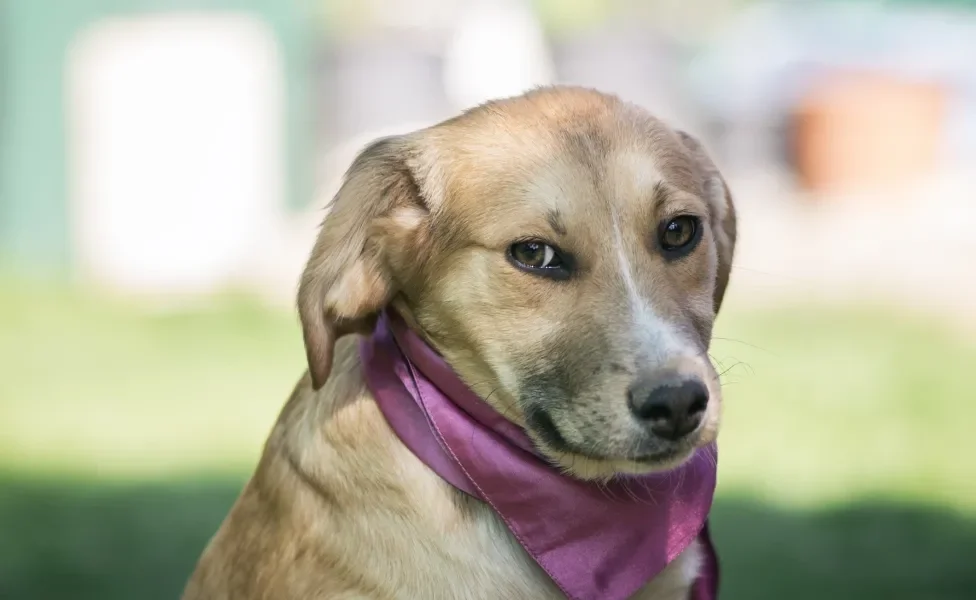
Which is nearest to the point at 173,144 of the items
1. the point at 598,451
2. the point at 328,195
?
the point at 328,195

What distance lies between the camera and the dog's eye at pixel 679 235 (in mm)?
3250

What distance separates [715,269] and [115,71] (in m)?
12.5

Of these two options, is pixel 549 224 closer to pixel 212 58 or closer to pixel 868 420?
pixel 868 420

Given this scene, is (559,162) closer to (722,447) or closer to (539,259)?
(539,259)

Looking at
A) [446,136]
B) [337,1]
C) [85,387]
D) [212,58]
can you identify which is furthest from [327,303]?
[337,1]

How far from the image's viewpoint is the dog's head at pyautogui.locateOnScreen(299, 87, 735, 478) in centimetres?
299

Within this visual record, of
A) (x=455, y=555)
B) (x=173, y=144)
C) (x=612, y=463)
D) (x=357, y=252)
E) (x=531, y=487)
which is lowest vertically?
(x=173, y=144)

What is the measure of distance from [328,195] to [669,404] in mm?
12057

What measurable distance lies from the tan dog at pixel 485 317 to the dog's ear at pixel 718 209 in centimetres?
17

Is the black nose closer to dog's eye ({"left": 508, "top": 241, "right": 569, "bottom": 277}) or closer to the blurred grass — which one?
dog's eye ({"left": 508, "top": 241, "right": 569, "bottom": 277})

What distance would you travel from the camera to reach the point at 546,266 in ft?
10.3

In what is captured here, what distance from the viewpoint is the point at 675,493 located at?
11.3 feet

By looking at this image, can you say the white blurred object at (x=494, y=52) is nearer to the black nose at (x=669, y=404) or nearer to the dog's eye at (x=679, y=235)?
the dog's eye at (x=679, y=235)

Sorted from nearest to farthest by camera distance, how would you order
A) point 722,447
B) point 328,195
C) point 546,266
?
point 546,266
point 722,447
point 328,195
